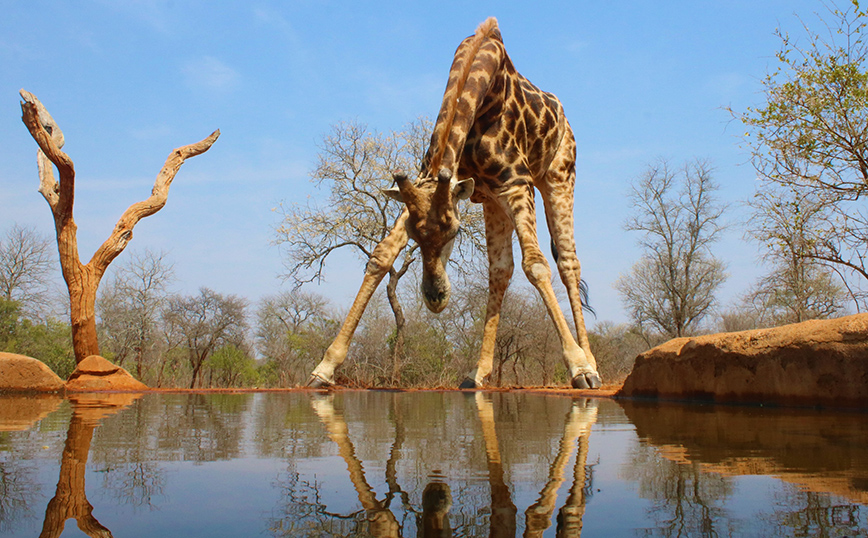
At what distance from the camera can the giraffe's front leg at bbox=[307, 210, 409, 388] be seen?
15.3ft

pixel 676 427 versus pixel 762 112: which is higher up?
pixel 762 112

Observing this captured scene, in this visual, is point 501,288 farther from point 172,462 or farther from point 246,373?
point 246,373

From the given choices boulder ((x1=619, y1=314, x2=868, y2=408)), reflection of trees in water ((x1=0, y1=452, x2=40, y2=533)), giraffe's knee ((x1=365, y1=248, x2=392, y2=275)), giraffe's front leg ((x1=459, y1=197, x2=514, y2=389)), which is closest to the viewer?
reflection of trees in water ((x1=0, y1=452, x2=40, y2=533))

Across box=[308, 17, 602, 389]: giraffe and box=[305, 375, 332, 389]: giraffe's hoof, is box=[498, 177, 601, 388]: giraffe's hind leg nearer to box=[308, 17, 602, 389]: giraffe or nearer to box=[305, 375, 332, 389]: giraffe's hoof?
box=[308, 17, 602, 389]: giraffe

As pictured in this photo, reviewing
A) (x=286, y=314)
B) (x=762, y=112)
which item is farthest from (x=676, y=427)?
(x=286, y=314)

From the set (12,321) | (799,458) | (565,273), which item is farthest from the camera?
(12,321)

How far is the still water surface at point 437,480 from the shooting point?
47.8 inches

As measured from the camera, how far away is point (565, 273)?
23.5 ft

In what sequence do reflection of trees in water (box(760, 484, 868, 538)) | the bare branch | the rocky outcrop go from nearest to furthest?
reflection of trees in water (box(760, 484, 868, 538))
the rocky outcrop
the bare branch

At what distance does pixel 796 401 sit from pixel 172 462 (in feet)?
13.0

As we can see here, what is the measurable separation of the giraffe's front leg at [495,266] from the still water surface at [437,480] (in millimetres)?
4269

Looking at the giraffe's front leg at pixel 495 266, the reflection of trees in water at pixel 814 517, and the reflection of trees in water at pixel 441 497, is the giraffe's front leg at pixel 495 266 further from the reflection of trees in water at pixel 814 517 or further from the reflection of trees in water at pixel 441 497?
the reflection of trees in water at pixel 814 517

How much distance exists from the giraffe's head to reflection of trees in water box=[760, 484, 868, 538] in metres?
3.36

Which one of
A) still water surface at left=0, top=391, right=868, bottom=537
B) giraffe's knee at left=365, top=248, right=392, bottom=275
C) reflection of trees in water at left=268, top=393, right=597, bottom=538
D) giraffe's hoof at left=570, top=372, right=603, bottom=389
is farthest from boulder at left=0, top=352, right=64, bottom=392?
reflection of trees in water at left=268, top=393, right=597, bottom=538
